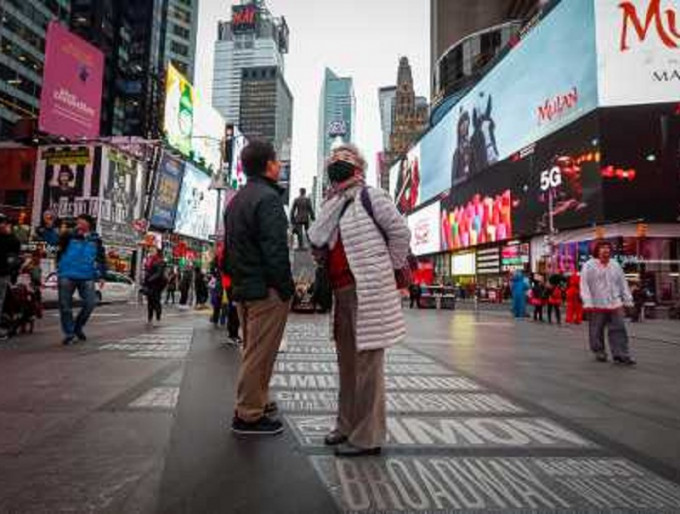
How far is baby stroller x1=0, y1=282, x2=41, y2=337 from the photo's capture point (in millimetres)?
8547

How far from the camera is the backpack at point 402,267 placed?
3154 mm

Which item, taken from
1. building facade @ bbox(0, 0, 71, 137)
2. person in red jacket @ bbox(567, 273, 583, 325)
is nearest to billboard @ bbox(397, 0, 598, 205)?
person in red jacket @ bbox(567, 273, 583, 325)

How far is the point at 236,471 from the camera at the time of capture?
8.49 feet

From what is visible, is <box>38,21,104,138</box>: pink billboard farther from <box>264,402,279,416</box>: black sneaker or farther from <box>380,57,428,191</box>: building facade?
<box>380,57,428,191</box>: building facade

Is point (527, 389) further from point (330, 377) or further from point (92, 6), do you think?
point (92, 6)

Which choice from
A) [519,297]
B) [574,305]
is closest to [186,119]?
[519,297]

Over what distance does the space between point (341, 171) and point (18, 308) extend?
7.87 metres

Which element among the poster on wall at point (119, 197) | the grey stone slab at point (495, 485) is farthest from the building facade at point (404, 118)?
the grey stone slab at point (495, 485)

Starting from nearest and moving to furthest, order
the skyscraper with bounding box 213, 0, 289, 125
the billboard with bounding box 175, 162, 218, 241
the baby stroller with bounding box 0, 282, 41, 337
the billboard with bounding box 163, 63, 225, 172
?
the baby stroller with bounding box 0, 282, 41, 337 < the billboard with bounding box 163, 63, 225, 172 < the billboard with bounding box 175, 162, 218, 241 < the skyscraper with bounding box 213, 0, 289, 125

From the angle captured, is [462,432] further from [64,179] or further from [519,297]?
[64,179]

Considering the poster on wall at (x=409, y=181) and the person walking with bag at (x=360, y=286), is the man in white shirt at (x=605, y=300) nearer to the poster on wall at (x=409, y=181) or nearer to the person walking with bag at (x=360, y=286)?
the person walking with bag at (x=360, y=286)

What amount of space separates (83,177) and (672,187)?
1624 inches

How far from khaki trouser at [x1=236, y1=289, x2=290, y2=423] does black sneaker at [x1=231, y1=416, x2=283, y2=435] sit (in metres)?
0.03

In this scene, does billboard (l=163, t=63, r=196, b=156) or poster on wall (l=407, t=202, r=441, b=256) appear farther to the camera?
poster on wall (l=407, t=202, r=441, b=256)
